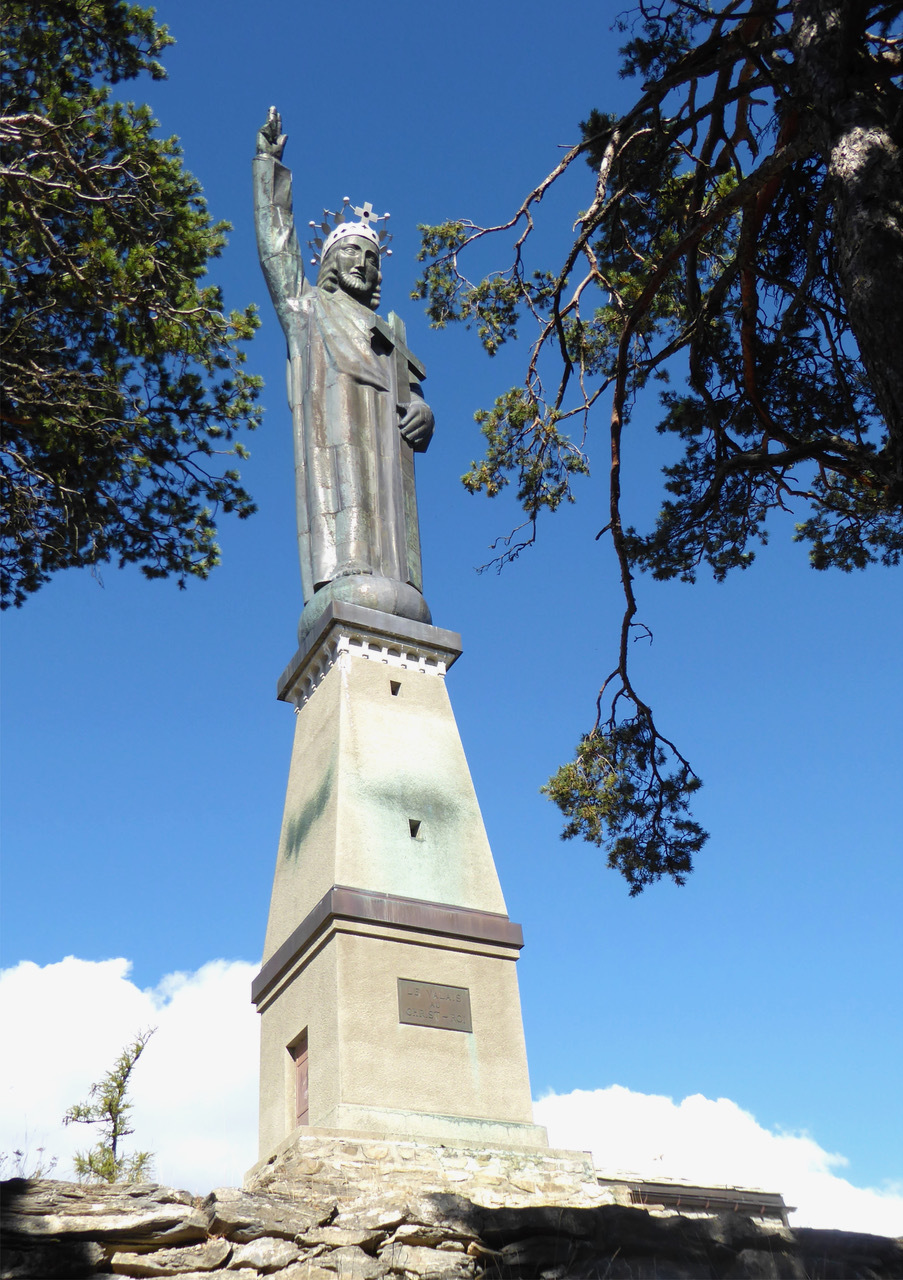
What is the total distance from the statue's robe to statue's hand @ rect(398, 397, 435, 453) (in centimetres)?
12

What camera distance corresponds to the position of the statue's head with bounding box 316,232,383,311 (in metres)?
14.1

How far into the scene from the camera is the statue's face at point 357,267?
1409 centimetres

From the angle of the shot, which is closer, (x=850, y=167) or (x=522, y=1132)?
(x=850, y=167)

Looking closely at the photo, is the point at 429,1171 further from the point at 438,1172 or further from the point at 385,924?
the point at 385,924

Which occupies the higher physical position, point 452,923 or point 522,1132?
point 452,923

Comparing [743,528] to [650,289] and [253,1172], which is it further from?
[253,1172]

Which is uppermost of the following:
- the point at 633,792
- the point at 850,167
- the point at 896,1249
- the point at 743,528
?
the point at 743,528

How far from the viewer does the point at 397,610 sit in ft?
39.8

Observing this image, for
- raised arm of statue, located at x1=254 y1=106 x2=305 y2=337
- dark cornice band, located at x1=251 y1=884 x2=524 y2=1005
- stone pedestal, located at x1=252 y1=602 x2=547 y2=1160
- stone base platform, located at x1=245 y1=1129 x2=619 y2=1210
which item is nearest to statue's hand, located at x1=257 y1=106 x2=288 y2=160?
raised arm of statue, located at x1=254 y1=106 x2=305 y2=337

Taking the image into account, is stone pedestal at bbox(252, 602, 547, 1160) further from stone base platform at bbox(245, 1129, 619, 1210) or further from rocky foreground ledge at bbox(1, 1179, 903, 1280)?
rocky foreground ledge at bbox(1, 1179, 903, 1280)

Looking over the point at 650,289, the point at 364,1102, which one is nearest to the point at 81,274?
the point at 650,289

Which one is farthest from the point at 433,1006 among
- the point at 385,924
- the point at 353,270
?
the point at 353,270

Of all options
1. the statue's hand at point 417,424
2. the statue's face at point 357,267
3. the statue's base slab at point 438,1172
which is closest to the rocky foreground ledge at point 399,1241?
the statue's base slab at point 438,1172

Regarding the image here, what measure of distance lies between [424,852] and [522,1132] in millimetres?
2444
